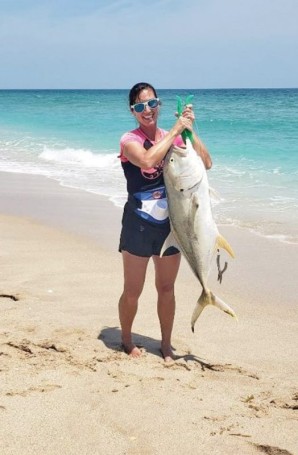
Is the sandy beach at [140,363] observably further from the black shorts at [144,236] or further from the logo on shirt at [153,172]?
the logo on shirt at [153,172]

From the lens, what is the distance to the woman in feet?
13.0

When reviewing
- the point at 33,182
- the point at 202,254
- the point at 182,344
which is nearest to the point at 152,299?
the point at 182,344

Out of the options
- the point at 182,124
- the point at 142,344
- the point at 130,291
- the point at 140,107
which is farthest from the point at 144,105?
the point at 142,344

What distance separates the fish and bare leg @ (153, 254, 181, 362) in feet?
0.95

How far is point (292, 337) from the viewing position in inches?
196

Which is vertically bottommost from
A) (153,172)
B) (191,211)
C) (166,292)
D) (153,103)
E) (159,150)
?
(166,292)

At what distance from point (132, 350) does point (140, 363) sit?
175 mm

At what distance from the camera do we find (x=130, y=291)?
14.8 ft

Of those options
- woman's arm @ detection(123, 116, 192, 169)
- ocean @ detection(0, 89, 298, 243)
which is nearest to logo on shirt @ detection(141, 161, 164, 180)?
woman's arm @ detection(123, 116, 192, 169)

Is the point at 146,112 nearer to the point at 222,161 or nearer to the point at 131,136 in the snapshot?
the point at 131,136

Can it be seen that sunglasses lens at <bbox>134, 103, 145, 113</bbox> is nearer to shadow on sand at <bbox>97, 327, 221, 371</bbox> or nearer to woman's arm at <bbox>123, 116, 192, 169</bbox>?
woman's arm at <bbox>123, 116, 192, 169</bbox>

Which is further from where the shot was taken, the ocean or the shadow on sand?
the ocean

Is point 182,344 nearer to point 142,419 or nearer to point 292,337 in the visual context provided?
point 292,337

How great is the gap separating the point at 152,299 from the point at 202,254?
1898 millimetres
